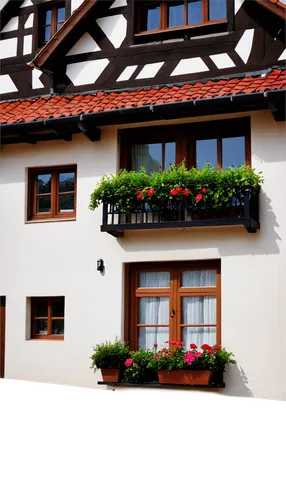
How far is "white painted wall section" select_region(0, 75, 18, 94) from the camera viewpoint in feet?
49.6

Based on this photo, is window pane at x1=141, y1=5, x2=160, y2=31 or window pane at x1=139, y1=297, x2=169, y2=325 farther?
window pane at x1=141, y1=5, x2=160, y2=31

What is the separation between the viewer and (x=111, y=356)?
12.5 m

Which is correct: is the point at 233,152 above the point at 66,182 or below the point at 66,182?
above

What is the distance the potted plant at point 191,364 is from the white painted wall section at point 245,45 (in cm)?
495

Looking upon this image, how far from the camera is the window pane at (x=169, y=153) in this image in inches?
516

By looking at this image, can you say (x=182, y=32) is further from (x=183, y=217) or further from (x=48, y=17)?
(x=183, y=217)

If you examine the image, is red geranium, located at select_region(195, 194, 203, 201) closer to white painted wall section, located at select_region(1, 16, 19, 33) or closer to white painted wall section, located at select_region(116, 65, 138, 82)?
white painted wall section, located at select_region(116, 65, 138, 82)

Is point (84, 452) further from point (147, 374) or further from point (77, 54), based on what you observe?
point (77, 54)

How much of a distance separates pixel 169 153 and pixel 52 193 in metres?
2.31

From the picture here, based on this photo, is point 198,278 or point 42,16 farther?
point 42,16

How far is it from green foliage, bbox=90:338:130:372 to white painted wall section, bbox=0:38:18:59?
640 cm

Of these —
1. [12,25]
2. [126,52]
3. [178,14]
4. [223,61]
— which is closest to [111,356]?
[223,61]

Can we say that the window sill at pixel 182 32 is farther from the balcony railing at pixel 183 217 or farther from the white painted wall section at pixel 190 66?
the balcony railing at pixel 183 217

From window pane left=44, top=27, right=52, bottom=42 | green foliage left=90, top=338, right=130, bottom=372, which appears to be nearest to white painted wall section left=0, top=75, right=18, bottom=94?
window pane left=44, top=27, right=52, bottom=42
